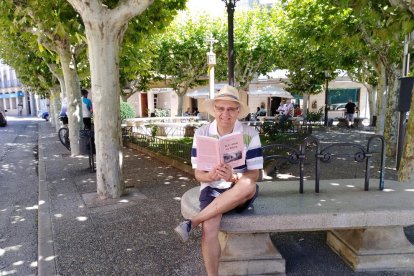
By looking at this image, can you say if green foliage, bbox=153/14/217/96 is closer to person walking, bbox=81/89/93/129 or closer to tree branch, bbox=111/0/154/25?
person walking, bbox=81/89/93/129

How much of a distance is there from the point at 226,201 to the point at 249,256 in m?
0.73

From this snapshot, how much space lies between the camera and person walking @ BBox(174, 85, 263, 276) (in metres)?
2.86

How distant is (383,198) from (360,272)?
80 centimetres

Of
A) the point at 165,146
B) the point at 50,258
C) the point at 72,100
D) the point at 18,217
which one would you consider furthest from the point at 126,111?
the point at 50,258

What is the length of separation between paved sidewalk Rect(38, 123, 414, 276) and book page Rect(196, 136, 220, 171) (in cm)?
120

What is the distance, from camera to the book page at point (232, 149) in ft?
9.11

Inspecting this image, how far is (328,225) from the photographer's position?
9.97 feet

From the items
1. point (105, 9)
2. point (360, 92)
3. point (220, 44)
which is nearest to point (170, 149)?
point (105, 9)

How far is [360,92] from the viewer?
3095 cm

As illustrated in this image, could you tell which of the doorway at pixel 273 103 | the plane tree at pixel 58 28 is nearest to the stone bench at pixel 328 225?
the plane tree at pixel 58 28

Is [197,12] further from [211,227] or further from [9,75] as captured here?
[9,75]

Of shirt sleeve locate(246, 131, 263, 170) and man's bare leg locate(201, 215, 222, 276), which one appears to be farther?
shirt sleeve locate(246, 131, 263, 170)

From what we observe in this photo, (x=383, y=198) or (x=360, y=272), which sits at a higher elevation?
(x=383, y=198)

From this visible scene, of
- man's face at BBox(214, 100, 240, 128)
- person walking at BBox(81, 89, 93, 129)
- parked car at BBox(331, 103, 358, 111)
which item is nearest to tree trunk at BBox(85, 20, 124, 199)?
man's face at BBox(214, 100, 240, 128)
